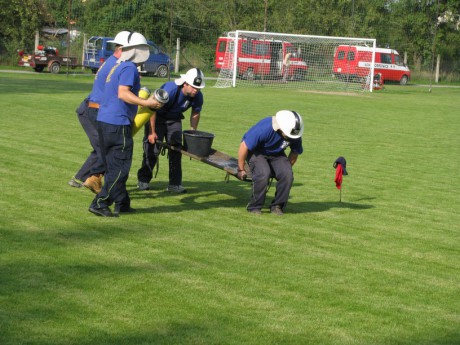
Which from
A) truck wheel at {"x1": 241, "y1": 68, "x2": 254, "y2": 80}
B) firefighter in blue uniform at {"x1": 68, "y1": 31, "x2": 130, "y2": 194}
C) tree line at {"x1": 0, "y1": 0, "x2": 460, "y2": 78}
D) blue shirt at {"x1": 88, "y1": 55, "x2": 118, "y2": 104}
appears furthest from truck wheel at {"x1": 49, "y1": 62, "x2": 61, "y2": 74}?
blue shirt at {"x1": 88, "y1": 55, "x2": 118, "y2": 104}

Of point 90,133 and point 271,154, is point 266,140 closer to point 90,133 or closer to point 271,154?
point 271,154

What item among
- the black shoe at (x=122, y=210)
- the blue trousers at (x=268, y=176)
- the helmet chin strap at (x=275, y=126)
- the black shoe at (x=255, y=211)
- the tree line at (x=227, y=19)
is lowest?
the black shoe at (x=255, y=211)

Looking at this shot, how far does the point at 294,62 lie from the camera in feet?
135

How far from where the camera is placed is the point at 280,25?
46719 millimetres

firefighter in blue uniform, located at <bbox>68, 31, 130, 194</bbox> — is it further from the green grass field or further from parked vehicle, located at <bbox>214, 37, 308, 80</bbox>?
parked vehicle, located at <bbox>214, 37, 308, 80</bbox>

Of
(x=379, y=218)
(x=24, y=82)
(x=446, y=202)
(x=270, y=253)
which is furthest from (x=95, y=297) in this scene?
(x=24, y=82)

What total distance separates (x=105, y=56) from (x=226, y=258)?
3686cm

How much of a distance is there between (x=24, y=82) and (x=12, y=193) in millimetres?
23250

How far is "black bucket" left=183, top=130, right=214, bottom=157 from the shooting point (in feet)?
36.3

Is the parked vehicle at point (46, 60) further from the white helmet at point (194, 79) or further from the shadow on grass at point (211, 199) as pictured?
the white helmet at point (194, 79)

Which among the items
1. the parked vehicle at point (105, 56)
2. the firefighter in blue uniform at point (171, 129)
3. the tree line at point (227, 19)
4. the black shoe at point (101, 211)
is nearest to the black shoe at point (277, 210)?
the firefighter in blue uniform at point (171, 129)

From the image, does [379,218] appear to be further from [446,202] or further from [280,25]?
[280,25]

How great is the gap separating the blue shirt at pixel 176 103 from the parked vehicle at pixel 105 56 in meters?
32.1

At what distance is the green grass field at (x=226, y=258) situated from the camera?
6148 mm
